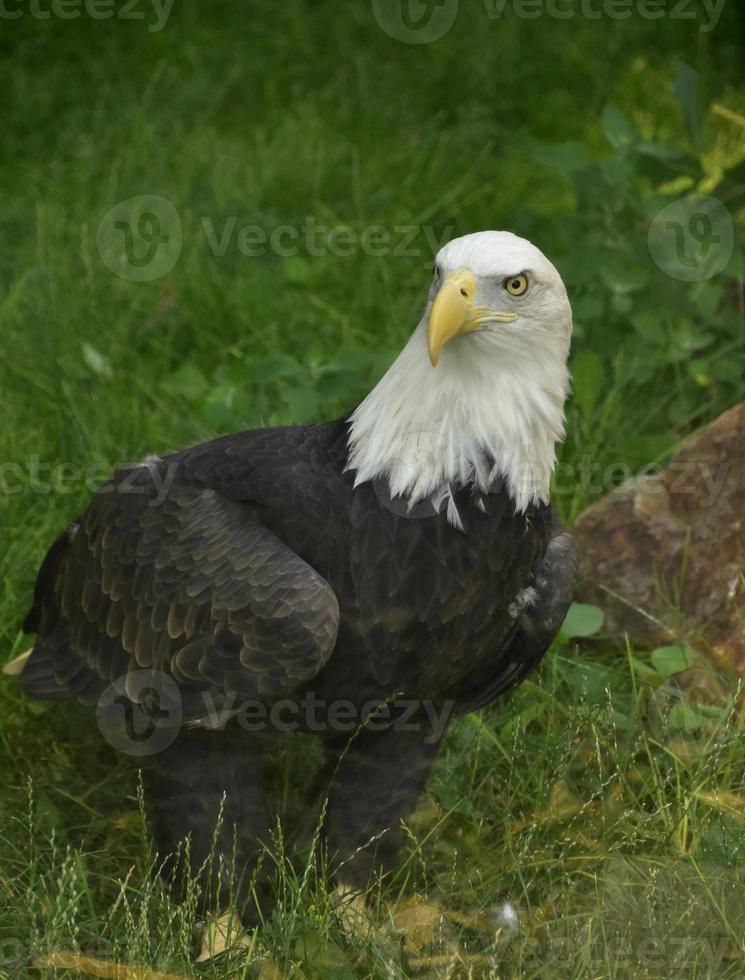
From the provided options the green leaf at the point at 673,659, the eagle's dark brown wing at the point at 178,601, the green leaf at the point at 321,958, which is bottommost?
the green leaf at the point at 321,958

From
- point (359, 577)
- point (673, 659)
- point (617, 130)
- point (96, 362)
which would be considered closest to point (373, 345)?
point (96, 362)

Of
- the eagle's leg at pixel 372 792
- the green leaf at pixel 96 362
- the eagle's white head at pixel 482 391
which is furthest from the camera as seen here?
the green leaf at pixel 96 362

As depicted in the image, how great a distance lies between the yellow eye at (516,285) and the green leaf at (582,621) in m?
1.27

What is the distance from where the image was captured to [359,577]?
3355 mm

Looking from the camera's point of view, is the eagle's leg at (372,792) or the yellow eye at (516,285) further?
the eagle's leg at (372,792)

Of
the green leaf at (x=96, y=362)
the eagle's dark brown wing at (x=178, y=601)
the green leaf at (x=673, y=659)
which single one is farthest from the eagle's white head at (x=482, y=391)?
the green leaf at (x=96, y=362)

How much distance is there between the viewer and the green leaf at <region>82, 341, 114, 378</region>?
5.33 m

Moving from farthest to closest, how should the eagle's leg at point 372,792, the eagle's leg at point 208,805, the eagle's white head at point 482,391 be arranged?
1. the eagle's leg at point 372,792
2. the eagle's leg at point 208,805
3. the eagle's white head at point 482,391

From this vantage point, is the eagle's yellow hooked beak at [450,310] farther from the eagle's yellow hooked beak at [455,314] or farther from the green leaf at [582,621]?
the green leaf at [582,621]

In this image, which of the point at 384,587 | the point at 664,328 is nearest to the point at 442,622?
the point at 384,587

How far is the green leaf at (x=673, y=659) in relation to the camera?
165 inches

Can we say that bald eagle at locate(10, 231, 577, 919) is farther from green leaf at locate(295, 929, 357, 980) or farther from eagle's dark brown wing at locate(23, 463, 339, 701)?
green leaf at locate(295, 929, 357, 980)

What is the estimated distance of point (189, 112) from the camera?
741cm

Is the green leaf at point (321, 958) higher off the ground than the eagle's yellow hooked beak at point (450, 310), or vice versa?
the eagle's yellow hooked beak at point (450, 310)
